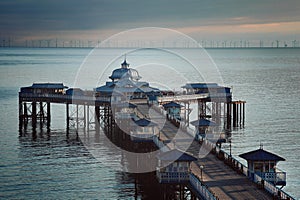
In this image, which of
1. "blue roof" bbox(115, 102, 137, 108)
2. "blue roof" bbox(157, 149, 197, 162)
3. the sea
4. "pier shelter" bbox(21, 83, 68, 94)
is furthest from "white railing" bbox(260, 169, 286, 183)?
"pier shelter" bbox(21, 83, 68, 94)

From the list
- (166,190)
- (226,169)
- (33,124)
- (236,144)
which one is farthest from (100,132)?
(226,169)

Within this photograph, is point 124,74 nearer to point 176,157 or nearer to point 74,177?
point 74,177

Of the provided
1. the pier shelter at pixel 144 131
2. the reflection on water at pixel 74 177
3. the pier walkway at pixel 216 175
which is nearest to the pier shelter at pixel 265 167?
the pier walkway at pixel 216 175

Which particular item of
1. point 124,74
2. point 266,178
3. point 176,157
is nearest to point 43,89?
point 124,74

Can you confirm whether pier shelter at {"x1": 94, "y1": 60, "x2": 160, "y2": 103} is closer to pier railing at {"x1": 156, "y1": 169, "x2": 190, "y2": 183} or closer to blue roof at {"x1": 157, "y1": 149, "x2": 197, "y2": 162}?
blue roof at {"x1": 157, "y1": 149, "x2": 197, "y2": 162}

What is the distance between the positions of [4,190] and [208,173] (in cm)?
1724

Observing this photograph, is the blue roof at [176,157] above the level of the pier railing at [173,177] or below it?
above

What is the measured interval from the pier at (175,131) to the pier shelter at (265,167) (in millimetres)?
66

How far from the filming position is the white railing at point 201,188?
3525 centimetres

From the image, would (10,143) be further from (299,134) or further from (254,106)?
(254,106)

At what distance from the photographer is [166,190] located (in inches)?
1879

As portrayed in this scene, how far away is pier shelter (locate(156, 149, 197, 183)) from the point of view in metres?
41.1

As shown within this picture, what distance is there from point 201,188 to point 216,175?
14.9 feet

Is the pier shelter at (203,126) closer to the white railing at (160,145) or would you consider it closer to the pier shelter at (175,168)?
the white railing at (160,145)
